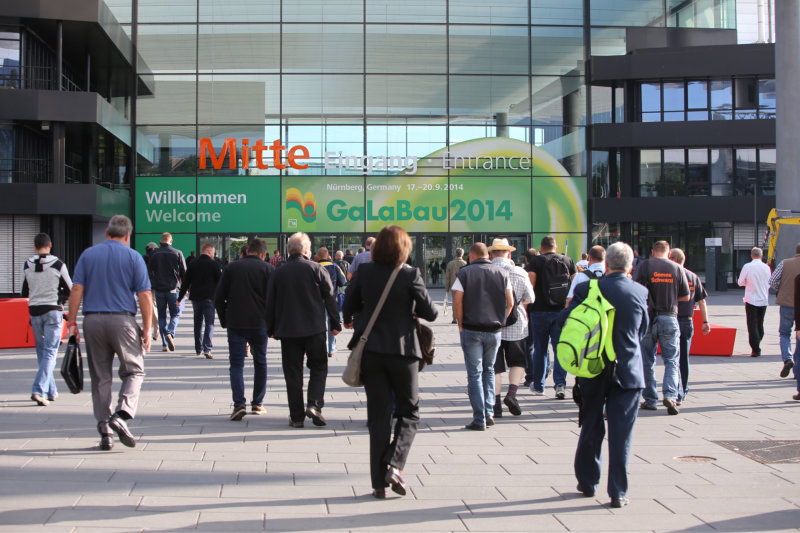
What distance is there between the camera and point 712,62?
3409cm

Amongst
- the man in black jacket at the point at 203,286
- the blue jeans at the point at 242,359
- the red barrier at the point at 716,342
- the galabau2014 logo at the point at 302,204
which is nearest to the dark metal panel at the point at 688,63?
the galabau2014 logo at the point at 302,204

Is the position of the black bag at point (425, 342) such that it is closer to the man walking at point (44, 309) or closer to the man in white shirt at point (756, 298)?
the man walking at point (44, 309)

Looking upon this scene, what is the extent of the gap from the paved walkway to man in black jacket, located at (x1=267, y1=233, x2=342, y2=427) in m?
0.34

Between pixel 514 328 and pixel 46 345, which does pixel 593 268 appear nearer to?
pixel 514 328

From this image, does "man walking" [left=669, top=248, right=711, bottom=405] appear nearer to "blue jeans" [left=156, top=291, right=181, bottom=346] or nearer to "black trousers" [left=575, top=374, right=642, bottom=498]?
"black trousers" [left=575, top=374, right=642, bottom=498]

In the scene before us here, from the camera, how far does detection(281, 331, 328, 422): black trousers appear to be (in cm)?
828

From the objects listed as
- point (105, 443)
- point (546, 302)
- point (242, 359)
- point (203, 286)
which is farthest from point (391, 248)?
point (203, 286)

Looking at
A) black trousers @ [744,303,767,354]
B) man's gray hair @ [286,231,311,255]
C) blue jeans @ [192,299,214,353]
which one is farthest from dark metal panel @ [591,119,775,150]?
man's gray hair @ [286,231,311,255]

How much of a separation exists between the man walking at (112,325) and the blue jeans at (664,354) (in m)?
5.27

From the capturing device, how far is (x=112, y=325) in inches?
278

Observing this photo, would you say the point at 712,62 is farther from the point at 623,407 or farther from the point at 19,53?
the point at 623,407

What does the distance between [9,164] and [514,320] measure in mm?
23555

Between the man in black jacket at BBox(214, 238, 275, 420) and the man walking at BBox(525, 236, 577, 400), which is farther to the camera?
the man walking at BBox(525, 236, 577, 400)

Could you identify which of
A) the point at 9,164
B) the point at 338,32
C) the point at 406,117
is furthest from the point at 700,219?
the point at 9,164
